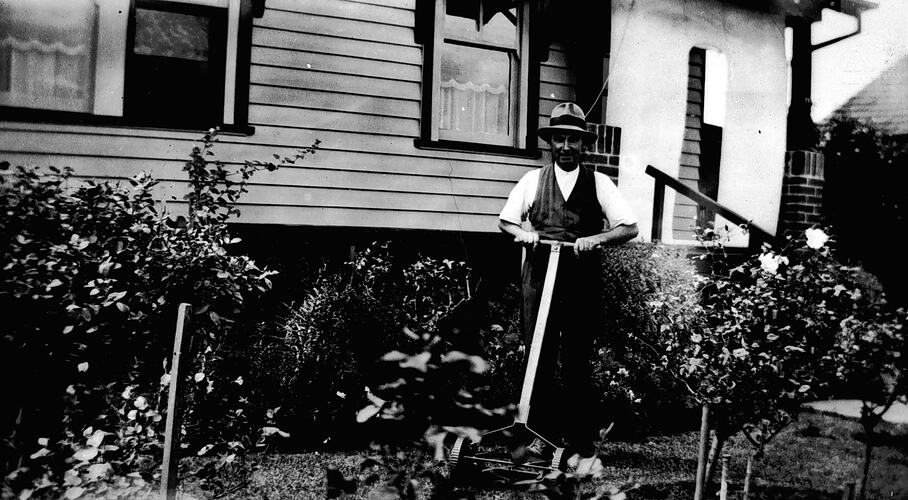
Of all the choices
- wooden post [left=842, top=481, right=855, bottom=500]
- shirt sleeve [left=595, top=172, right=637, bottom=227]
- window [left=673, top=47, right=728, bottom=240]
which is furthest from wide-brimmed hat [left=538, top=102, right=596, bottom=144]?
wooden post [left=842, top=481, right=855, bottom=500]

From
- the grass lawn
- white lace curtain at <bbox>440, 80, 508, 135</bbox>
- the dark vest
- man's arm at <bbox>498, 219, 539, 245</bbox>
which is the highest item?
white lace curtain at <bbox>440, 80, 508, 135</bbox>

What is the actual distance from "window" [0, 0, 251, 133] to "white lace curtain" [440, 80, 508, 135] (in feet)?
4.94

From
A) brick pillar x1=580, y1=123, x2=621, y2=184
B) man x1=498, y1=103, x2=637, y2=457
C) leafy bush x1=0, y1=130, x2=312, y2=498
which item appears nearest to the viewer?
leafy bush x1=0, y1=130, x2=312, y2=498

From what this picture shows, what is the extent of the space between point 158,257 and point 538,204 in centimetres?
207

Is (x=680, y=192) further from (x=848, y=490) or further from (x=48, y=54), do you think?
(x=48, y=54)

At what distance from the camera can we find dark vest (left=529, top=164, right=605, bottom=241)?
399 centimetres

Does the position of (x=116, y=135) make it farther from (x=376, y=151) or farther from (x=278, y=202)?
(x=376, y=151)

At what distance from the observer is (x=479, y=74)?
5.61 metres

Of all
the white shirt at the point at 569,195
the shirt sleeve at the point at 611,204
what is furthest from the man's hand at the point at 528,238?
the shirt sleeve at the point at 611,204

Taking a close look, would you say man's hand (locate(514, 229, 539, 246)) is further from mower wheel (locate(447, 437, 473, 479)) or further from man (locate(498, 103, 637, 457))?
mower wheel (locate(447, 437, 473, 479))

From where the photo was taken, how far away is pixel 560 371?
13.1 ft

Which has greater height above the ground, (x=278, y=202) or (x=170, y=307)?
(x=278, y=202)

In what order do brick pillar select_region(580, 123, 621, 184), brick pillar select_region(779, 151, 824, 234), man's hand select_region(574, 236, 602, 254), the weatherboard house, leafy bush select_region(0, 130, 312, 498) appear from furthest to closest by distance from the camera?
brick pillar select_region(580, 123, 621, 184)
brick pillar select_region(779, 151, 824, 234)
the weatherboard house
man's hand select_region(574, 236, 602, 254)
leafy bush select_region(0, 130, 312, 498)

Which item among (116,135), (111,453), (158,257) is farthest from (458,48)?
(111,453)
